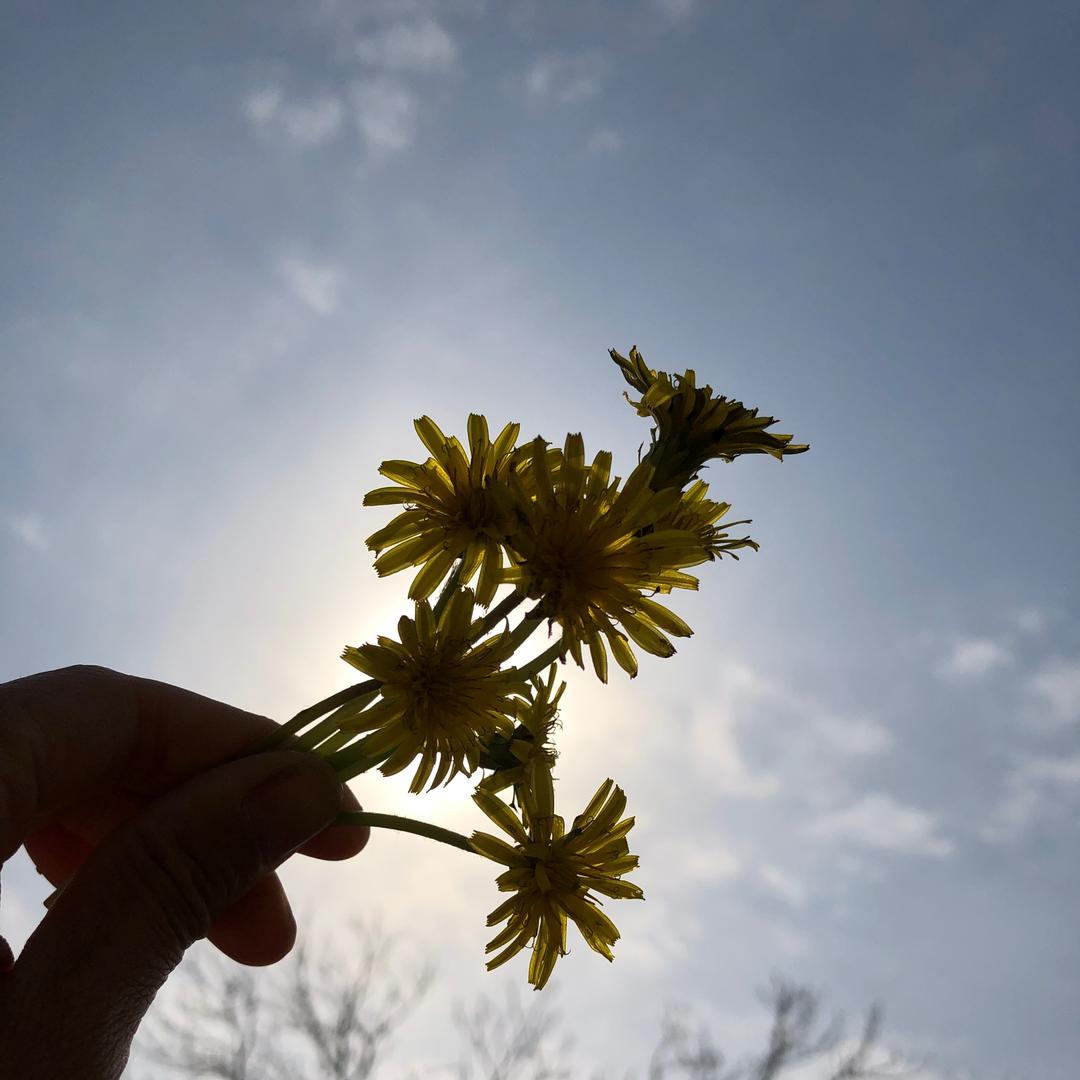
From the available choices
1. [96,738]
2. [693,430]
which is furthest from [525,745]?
[96,738]

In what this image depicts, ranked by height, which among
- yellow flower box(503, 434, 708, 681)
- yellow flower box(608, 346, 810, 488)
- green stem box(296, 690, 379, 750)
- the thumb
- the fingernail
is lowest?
the thumb

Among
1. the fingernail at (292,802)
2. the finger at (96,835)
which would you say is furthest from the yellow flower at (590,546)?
the finger at (96,835)

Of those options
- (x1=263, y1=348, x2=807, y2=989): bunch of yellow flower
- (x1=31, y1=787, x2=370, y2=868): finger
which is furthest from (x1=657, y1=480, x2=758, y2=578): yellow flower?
(x1=31, y1=787, x2=370, y2=868): finger

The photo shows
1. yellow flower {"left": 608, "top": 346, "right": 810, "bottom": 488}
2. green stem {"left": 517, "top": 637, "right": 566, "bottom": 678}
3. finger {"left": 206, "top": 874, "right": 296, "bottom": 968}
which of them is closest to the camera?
green stem {"left": 517, "top": 637, "right": 566, "bottom": 678}

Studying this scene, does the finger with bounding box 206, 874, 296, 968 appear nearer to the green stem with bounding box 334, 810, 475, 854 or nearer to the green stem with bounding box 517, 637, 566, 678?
the green stem with bounding box 334, 810, 475, 854

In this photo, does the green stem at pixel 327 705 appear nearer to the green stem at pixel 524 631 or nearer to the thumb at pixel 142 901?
the thumb at pixel 142 901

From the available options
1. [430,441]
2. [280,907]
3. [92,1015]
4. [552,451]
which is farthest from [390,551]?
[280,907]
